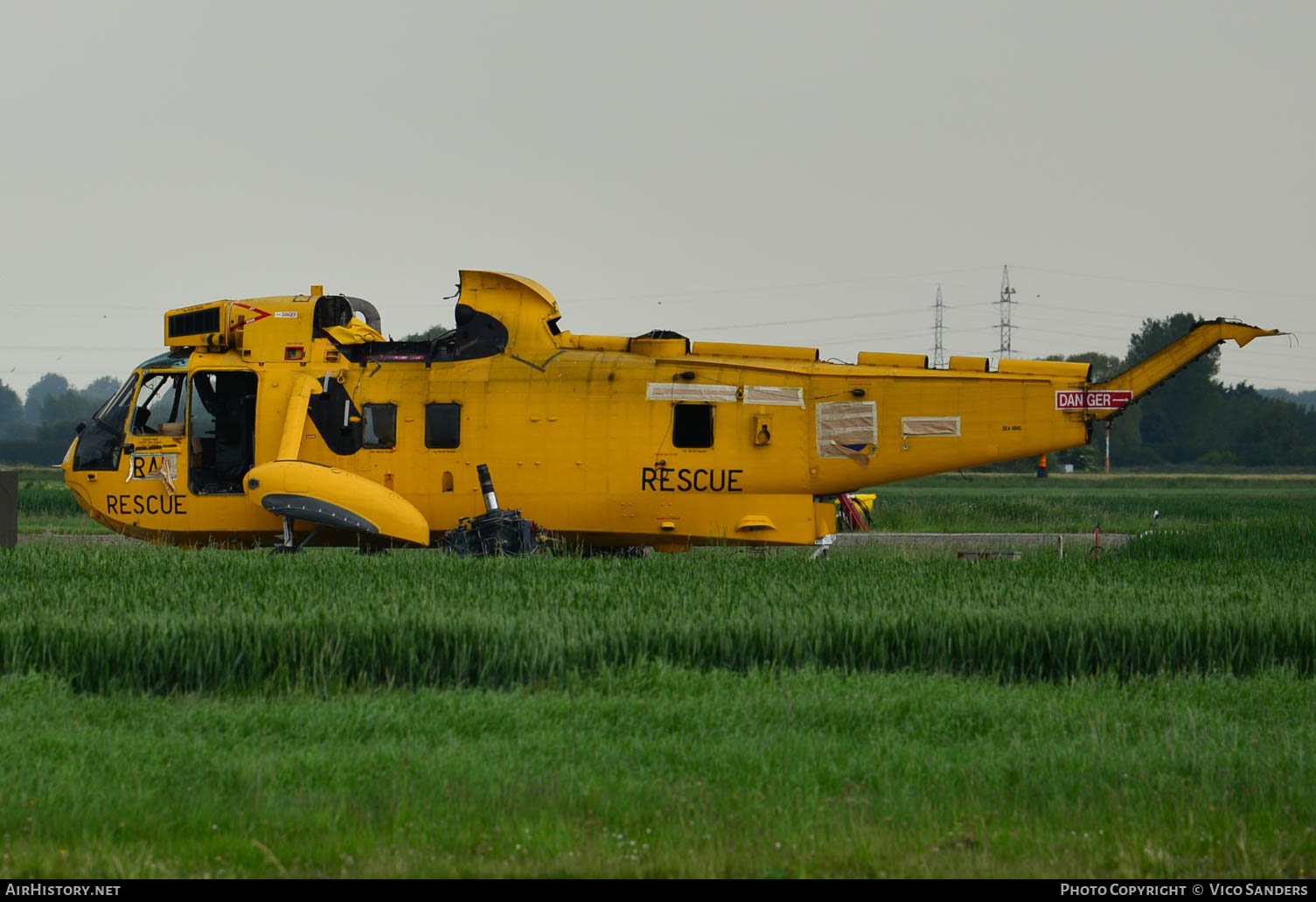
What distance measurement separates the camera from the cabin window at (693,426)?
18641 mm

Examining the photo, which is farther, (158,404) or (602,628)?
(158,404)

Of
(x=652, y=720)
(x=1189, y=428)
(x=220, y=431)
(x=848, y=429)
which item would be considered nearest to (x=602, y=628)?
(x=652, y=720)

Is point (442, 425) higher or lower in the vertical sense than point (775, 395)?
lower

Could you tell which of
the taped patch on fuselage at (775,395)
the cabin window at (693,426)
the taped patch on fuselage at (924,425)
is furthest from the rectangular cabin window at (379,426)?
the taped patch on fuselage at (924,425)

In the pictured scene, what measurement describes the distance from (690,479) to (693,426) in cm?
73

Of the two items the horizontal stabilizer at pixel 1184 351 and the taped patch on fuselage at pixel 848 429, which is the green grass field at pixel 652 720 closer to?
the taped patch on fuselage at pixel 848 429

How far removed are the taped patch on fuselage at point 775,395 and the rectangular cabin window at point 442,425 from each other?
416cm

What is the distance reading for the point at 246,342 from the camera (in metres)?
20.0

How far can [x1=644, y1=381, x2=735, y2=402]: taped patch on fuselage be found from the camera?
18.7 metres

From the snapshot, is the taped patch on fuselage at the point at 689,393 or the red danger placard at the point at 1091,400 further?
the taped patch on fuselage at the point at 689,393

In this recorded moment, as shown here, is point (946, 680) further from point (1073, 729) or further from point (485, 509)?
point (485, 509)

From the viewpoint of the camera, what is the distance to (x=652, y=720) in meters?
9.39

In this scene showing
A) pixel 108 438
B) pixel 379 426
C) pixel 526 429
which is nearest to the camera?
pixel 526 429

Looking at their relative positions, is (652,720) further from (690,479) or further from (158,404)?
(158,404)
